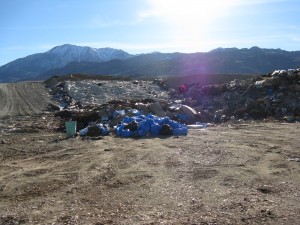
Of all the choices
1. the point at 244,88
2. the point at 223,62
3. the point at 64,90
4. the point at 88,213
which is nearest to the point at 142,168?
the point at 88,213

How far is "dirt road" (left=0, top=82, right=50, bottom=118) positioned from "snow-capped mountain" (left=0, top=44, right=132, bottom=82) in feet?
363

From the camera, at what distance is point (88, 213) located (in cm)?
523

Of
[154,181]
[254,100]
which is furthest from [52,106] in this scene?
[154,181]

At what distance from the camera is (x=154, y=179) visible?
674 centimetres

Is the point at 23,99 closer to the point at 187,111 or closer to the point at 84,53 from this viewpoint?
the point at 187,111

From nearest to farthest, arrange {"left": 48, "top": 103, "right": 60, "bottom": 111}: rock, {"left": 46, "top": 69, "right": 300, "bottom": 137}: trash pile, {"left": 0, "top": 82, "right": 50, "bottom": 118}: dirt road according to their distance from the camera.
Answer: {"left": 46, "top": 69, "right": 300, "bottom": 137}: trash pile → {"left": 0, "top": 82, "right": 50, "bottom": 118}: dirt road → {"left": 48, "top": 103, "right": 60, "bottom": 111}: rock

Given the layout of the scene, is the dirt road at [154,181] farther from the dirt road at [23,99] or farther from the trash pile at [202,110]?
the dirt road at [23,99]

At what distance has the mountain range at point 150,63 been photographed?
86562mm

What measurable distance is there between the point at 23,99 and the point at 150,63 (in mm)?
79527

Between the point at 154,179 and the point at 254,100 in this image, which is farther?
the point at 254,100

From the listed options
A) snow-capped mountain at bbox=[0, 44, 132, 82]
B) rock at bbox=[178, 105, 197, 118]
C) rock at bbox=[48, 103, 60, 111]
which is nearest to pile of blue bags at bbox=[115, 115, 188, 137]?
rock at bbox=[178, 105, 197, 118]

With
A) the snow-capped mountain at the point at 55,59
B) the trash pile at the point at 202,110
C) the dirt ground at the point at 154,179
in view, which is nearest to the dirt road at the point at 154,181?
the dirt ground at the point at 154,179

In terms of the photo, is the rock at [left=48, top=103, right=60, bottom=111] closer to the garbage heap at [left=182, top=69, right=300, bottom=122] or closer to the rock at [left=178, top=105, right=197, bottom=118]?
the garbage heap at [left=182, top=69, right=300, bottom=122]

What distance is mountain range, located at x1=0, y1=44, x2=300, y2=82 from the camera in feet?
284
